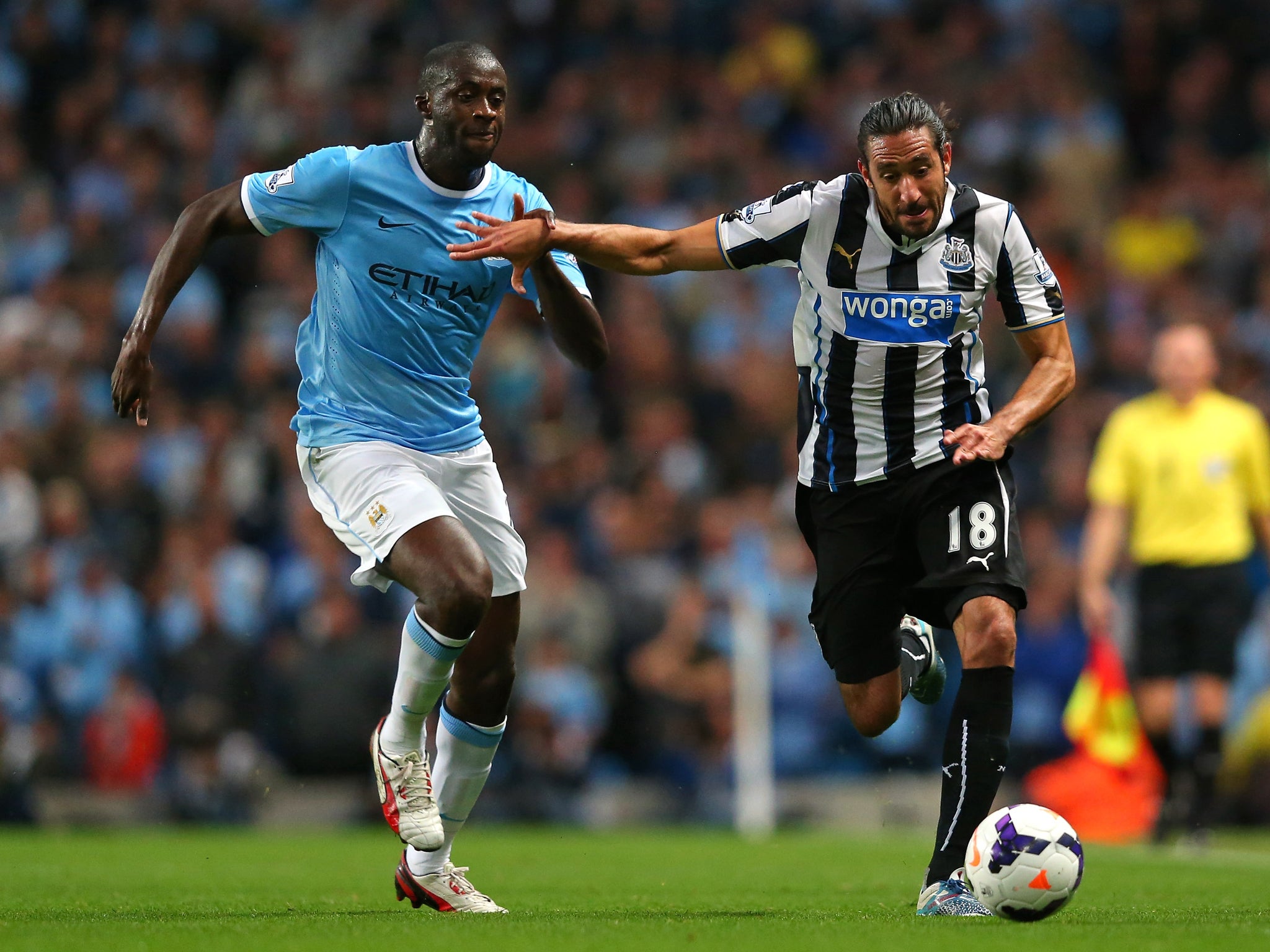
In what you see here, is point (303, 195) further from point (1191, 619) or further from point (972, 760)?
point (1191, 619)

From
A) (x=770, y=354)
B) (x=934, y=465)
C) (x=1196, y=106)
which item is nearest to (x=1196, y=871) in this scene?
(x=934, y=465)

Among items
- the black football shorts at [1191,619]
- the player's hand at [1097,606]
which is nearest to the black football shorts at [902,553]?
the player's hand at [1097,606]

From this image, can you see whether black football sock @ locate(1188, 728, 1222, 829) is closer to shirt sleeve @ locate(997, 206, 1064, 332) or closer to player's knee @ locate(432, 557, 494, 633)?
shirt sleeve @ locate(997, 206, 1064, 332)

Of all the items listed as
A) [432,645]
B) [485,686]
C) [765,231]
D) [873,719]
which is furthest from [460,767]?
[765,231]

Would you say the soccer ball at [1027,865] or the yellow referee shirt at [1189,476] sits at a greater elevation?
the yellow referee shirt at [1189,476]

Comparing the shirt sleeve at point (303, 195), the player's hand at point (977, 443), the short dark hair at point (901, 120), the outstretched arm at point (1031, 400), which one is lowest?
the player's hand at point (977, 443)

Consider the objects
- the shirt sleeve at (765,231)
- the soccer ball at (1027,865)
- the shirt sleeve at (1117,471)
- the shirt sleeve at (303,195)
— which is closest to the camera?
the soccer ball at (1027,865)

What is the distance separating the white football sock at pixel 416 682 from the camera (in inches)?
232

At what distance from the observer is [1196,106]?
15344mm

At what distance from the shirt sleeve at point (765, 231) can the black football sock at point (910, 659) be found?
4.93 feet

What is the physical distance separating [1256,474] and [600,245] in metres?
5.26

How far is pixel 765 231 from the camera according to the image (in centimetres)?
596

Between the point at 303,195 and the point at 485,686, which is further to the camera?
the point at 485,686

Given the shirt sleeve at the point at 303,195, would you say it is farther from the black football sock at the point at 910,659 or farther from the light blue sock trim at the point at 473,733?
the black football sock at the point at 910,659
